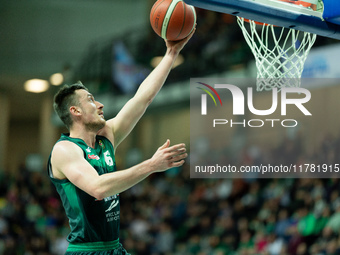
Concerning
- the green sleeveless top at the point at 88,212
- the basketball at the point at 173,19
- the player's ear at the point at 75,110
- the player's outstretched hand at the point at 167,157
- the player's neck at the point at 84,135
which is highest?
the basketball at the point at 173,19

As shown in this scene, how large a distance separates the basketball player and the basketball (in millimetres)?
420

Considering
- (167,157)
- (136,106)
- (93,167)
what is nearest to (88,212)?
(93,167)

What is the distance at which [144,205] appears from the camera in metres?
14.4

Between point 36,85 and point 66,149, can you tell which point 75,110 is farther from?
point 36,85

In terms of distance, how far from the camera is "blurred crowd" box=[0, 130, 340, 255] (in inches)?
386

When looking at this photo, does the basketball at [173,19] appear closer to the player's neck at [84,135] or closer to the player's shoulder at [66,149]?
the player's neck at [84,135]

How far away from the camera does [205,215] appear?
12.3 m

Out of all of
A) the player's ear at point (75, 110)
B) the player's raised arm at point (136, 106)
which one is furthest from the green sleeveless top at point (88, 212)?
the player's raised arm at point (136, 106)

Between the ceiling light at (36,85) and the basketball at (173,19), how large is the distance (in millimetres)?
14569

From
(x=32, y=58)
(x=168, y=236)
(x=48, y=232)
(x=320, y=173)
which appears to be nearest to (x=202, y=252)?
(x=168, y=236)

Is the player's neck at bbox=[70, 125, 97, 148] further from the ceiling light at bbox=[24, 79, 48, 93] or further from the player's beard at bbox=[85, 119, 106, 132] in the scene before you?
the ceiling light at bbox=[24, 79, 48, 93]

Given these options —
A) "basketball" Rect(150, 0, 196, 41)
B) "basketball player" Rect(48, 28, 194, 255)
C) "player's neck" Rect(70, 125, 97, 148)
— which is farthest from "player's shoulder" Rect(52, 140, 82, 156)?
"basketball" Rect(150, 0, 196, 41)

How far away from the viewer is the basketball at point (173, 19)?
4.45 metres

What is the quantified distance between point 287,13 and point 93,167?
2.08 meters
